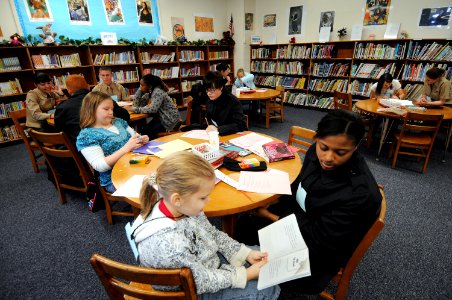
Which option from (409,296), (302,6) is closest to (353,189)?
(409,296)

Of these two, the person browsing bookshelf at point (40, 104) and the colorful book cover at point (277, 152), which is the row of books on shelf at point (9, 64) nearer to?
the person browsing bookshelf at point (40, 104)

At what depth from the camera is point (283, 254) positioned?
105 centimetres

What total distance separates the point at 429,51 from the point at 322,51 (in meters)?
2.05

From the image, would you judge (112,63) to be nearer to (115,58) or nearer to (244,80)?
(115,58)

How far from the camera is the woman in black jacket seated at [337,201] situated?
991 mm

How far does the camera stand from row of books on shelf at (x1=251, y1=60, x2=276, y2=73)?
6794mm

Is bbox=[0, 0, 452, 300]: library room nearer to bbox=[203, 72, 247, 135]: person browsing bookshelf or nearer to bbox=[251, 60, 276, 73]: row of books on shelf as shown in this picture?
bbox=[203, 72, 247, 135]: person browsing bookshelf

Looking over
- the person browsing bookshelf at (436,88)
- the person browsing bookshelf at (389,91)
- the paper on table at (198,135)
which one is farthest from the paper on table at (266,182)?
the person browsing bookshelf at (389,91)

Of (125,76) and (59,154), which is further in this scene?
(125,76)

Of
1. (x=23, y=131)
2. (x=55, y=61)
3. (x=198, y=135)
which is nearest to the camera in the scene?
(x=198, y=135)

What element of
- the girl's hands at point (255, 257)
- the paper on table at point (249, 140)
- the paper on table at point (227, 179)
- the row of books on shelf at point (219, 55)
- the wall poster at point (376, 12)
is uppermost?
the wall poster at point (376, 12)

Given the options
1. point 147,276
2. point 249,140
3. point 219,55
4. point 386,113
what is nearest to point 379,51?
point 386,113

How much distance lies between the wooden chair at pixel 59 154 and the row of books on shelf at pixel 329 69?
5553mm

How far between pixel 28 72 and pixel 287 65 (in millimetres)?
5792
